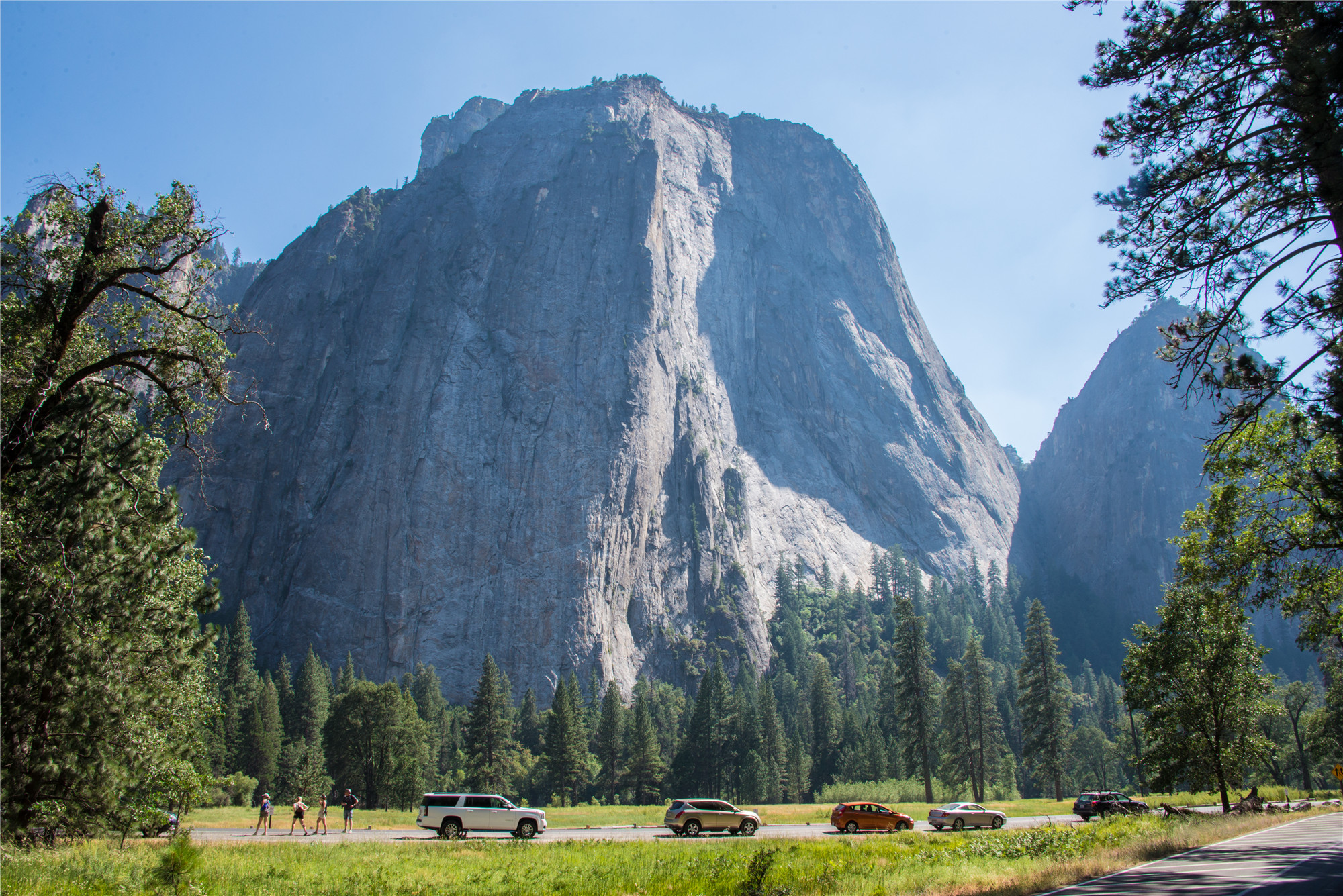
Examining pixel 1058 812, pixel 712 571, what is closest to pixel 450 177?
pixel 712 571

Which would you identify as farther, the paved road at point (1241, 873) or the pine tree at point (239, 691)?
the pine tree at point (239, 691)

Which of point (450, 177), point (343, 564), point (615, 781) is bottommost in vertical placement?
point (615, 781)

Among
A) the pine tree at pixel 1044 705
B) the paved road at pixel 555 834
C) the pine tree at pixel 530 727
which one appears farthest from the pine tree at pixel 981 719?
the pine tree at pixel 530 727

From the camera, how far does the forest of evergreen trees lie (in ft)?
207

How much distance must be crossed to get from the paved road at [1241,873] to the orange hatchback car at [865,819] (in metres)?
16.8

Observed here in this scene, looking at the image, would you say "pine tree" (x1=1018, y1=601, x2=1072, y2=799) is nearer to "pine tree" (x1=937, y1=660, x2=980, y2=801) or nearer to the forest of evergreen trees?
the forest of evergreen trees

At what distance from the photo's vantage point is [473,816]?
3159 centimetres

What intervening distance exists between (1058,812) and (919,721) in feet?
39.5

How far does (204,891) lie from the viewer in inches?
554

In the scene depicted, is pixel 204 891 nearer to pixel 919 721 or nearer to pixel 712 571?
pixel 919 721

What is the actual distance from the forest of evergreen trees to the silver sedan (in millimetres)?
7088

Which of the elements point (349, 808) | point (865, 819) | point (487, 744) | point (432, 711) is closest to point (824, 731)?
point (487, 744)

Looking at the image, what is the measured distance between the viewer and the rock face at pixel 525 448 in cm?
13275

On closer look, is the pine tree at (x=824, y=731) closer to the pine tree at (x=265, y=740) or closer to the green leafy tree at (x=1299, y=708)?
the green leafy tree at (x=1299, y=708)
